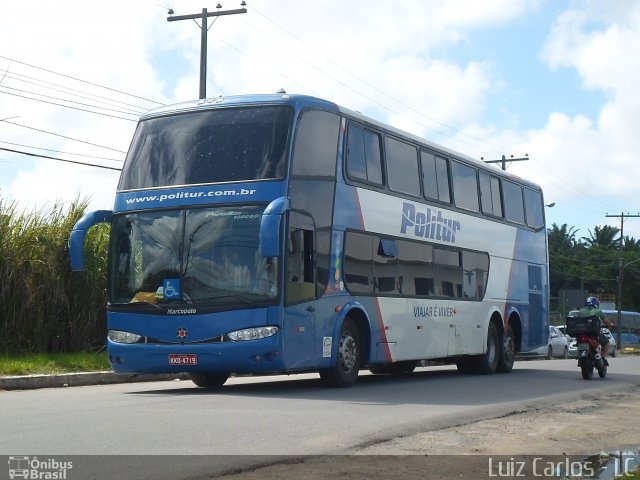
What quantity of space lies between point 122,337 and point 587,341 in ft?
33.4

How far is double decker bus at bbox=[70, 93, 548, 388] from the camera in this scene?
14000 millimetres

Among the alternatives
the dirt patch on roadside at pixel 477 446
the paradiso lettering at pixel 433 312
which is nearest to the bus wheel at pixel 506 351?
the paradiso lettering at pixel 433 312

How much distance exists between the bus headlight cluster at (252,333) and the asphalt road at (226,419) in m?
0.78

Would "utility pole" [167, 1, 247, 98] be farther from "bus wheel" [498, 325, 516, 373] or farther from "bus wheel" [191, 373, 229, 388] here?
"bus wheel" [191, 373, 229, 388]

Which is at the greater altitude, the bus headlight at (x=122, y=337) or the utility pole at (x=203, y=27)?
the utility pole at (x=203, y=27)

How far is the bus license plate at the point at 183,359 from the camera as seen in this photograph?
14.1 m

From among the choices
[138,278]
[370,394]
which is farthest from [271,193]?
[370,394]

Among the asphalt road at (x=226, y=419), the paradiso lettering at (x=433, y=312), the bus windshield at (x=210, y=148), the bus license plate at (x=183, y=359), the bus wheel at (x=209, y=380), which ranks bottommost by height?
the asphalt road at (x=226, y=419)

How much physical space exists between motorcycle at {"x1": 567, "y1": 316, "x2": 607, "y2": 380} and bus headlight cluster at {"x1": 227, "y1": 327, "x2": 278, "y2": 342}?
341 inches

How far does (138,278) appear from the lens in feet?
48.0

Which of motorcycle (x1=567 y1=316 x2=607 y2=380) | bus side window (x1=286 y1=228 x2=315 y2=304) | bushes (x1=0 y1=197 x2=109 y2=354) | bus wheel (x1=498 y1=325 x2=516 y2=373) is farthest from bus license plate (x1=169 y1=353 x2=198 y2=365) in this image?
bus wheel (x1=498 y1=325 x2=516 y2=373)

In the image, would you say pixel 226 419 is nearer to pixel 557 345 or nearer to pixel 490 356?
pixel 490 356

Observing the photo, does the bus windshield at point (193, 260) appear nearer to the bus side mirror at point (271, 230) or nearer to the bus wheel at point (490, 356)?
the bus side mirror at point (271, 230)

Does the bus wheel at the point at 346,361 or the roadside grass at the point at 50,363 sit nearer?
the bus wheel at the point at 346,361
